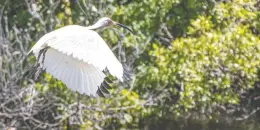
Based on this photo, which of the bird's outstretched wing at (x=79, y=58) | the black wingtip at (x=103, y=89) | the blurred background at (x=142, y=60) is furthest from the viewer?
the blurred background at (x=142, y=60)

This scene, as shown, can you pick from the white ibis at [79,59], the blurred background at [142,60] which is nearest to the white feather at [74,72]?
the white ibis at [79,59]

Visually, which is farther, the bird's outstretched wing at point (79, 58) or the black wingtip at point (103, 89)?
the black wingtip at point (103, 89)

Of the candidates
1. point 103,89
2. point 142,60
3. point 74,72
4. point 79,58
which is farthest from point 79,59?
point 142,60

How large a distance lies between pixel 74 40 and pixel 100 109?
2.96 m

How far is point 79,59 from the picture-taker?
5.99m

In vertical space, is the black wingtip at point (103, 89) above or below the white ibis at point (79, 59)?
below

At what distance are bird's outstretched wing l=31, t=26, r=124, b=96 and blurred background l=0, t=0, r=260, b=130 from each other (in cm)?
234

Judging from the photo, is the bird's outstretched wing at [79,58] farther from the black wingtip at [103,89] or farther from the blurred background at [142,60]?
the blurred background at [142,60]

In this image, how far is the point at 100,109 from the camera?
354 inches

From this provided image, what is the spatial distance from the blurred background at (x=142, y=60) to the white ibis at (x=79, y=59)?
7.60 ft

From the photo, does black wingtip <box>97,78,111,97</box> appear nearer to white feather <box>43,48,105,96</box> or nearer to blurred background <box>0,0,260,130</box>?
white feather <box>43,48,105,96</box>

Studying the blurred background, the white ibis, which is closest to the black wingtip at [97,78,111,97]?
the white ibis

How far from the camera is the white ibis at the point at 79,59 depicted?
5.94 meters

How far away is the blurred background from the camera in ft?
29.5
